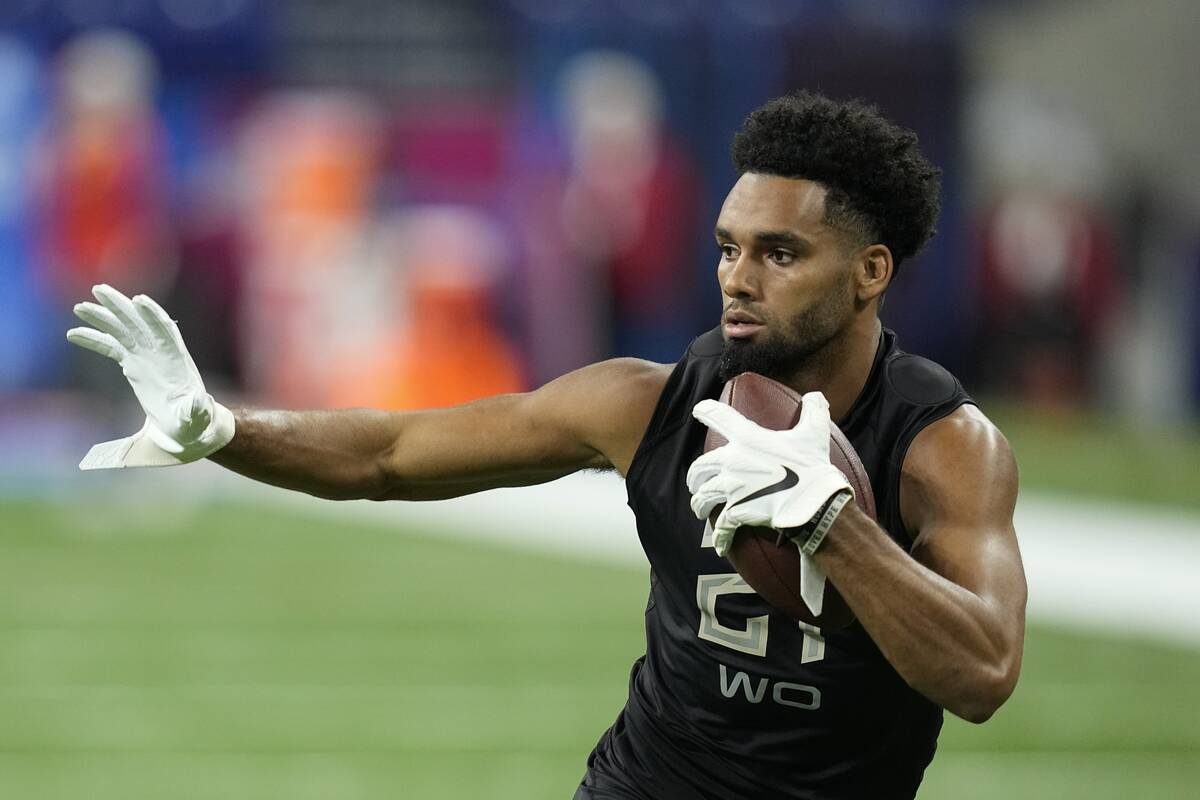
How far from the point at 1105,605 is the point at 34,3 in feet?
32.3

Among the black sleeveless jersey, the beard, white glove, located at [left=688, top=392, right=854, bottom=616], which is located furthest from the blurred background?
white glove, located at [left=688, top=392, right=854, bottom=616]

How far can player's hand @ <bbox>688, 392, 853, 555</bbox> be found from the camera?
116 inches

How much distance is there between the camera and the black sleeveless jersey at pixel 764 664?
11.3 feet

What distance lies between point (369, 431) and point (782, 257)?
2.87ft

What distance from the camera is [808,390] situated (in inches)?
139

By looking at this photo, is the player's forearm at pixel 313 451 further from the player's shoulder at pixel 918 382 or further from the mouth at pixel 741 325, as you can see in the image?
the player's shoulder at pixel 918 382

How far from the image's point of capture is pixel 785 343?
3.44 meters

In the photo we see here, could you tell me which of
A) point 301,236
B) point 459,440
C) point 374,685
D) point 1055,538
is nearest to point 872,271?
point 459,440

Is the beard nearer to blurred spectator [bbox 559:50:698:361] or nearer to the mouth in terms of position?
the mouth

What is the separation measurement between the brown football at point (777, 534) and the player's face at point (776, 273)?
0.56 ft

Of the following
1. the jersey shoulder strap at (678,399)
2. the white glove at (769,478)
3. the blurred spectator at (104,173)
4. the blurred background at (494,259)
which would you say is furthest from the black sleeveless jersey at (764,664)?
the blurred spectator at (104,173)

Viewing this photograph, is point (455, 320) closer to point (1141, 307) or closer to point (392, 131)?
point (392, 131)

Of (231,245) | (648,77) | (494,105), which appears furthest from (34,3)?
(648,77)

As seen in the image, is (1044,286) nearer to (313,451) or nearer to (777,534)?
(313,451)
